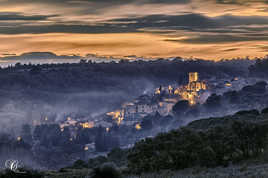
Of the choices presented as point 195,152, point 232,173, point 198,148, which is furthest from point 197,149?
point 232,173

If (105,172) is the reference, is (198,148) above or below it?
below

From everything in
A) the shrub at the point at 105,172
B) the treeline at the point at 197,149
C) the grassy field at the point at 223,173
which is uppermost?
the shrub at the point at 105,172

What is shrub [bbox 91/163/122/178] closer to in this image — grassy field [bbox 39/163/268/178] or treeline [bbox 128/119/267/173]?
grassy field [bbox 39/163/268/178]

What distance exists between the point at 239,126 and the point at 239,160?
39.4 ft

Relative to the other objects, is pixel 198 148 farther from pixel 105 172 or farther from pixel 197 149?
pixel 105 172

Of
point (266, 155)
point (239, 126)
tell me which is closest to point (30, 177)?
point (266, 155)

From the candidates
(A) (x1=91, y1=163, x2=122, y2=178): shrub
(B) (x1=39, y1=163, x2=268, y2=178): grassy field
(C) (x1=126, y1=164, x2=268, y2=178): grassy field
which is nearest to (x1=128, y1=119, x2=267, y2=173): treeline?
(B) (x1=39, y1=163, x2=268, y2=178): grassy field

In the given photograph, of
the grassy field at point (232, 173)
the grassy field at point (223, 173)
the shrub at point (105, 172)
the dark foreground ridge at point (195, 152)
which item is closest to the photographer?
the grassy field at point (232, 173)

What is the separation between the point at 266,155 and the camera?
49.2m

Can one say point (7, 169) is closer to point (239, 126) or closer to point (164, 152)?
point (164, 152)
